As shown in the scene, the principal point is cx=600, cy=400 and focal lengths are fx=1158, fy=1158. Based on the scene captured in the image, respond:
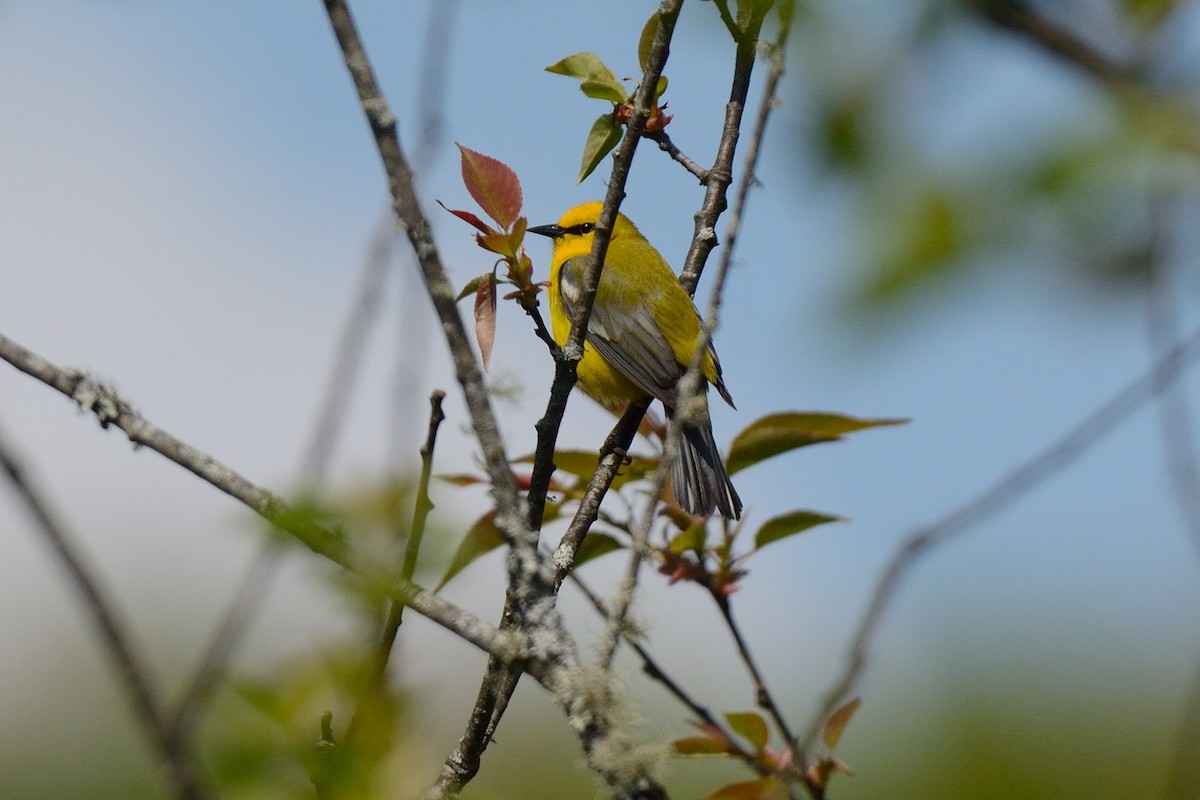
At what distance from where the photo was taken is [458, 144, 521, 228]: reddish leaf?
208 centimetres

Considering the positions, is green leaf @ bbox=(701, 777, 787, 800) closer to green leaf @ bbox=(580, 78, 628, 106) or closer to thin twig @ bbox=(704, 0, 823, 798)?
thin twig @ bbox=(704, 0, 823, 798)

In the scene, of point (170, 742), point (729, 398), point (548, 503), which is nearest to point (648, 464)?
point (548, 503)

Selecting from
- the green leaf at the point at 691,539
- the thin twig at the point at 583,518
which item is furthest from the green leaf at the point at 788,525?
the thin twig at the point at 583,518

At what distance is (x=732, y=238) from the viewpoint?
1.42 meters

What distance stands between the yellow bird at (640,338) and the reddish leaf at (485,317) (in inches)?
82.0

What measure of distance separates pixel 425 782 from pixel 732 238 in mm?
724

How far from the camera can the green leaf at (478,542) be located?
2.34m

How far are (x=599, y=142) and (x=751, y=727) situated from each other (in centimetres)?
112

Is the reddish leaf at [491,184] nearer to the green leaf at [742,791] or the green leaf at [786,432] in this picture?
the green leaf at [786,432]

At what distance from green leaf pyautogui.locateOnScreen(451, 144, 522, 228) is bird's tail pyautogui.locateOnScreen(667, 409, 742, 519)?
150 centimetres

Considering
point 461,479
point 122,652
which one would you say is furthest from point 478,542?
point 122,652

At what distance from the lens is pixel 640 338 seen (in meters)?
4.86

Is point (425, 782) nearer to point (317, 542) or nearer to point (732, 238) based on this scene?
point (317, 542)

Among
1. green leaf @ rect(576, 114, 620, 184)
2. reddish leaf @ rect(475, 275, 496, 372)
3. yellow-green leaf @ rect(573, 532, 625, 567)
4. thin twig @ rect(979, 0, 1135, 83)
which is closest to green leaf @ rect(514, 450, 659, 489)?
yellow-green leaf @ rect(573, 532, 625, 567)
